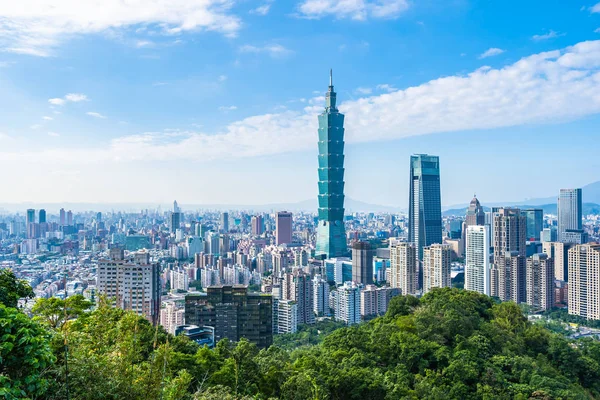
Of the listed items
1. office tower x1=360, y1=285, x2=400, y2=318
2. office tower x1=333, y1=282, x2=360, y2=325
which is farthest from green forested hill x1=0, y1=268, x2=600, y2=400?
office tower x1=360, y1=285, x2=400, y2=318

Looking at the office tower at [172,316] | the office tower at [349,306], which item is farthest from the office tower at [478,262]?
the office tower at [172,316]

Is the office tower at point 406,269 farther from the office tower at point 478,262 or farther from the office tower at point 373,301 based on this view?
the office tower at point 373,301

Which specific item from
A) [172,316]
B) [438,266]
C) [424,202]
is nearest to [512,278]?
[438,266]

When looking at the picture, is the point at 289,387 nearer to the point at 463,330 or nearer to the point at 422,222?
the point at 463,330

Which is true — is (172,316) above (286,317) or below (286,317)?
above

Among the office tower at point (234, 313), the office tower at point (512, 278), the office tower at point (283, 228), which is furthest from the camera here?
the office tower at point (283, 228)

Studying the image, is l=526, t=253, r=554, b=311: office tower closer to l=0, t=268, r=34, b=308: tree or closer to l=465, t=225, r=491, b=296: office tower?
l=465, t=225, r=491, b=296: office tower

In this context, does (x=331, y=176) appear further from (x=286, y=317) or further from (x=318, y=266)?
(x=286, y=317)
